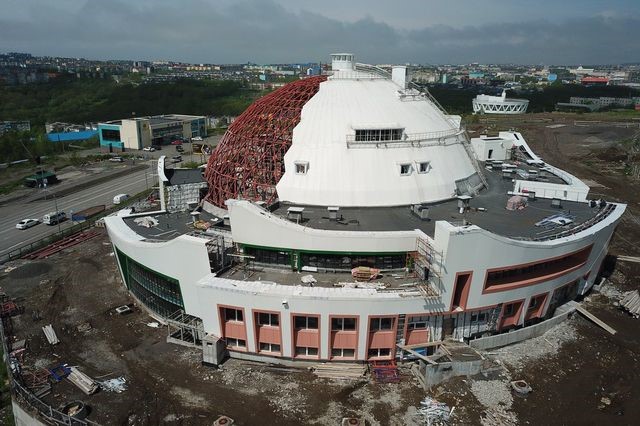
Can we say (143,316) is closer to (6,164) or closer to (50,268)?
(50,268)

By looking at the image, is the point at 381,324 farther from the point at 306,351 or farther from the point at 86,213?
the point at 86,213

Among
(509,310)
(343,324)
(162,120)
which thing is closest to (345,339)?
(343,324)

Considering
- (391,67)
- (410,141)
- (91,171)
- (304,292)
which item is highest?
(391,67)

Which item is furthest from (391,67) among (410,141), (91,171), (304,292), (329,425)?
(91,171)

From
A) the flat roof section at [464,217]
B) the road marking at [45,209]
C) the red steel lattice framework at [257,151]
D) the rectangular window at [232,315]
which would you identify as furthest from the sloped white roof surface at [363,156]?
the road marking at [45,209]

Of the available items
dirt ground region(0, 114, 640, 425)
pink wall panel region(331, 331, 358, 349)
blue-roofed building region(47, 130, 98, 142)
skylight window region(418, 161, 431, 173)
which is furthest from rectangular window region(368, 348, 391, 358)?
blue-roofed building region(47, 130, 98, 142)

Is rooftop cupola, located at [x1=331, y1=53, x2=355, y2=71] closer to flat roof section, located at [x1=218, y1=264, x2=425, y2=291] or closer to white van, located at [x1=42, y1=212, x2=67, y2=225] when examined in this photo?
flat roof section, located at [x1=218, y1=264, x2=425, y2=291]
